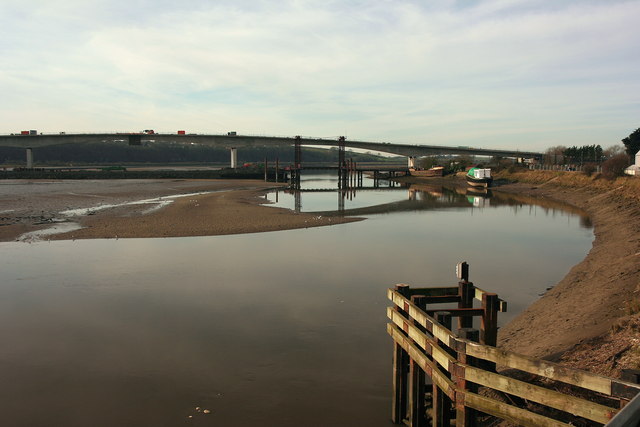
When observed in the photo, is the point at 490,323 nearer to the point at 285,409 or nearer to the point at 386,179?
the point at 285,409

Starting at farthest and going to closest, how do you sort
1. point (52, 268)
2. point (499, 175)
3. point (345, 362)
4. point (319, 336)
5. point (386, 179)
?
1. point (386, 179)
2. point (499, 175)
3. point (52, 268)
4. point (319, 336)
5. point (345, 362)

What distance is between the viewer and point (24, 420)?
8.71 meters

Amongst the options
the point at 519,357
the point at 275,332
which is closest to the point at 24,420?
the point at 275,332

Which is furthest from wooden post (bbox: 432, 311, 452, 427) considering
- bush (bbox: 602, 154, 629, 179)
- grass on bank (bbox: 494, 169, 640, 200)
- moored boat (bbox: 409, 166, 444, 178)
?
moored boat (bbox: 409, 166, 444, 178)

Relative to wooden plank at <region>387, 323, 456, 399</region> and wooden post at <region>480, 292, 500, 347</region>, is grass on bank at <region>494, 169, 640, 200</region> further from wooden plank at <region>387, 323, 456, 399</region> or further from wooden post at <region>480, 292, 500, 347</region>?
wooden plank at <region>387, 323, 456, 399</region>

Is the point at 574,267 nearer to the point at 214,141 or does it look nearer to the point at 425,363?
the point at 425,363

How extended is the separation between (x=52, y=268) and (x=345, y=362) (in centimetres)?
1442

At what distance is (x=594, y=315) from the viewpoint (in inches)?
473

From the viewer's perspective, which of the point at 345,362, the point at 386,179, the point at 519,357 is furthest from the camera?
the point at 386,179

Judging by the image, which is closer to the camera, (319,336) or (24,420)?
(24,420)

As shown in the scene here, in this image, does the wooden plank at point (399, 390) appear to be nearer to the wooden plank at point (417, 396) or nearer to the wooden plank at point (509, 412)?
the wooden plank at point (417, 396)

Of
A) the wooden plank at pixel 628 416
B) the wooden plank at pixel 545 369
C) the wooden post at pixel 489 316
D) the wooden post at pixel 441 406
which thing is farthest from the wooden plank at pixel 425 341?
the wooden plank at pixel 628 416

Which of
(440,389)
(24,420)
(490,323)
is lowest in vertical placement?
(24,420)

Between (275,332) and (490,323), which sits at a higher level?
(490,323)
